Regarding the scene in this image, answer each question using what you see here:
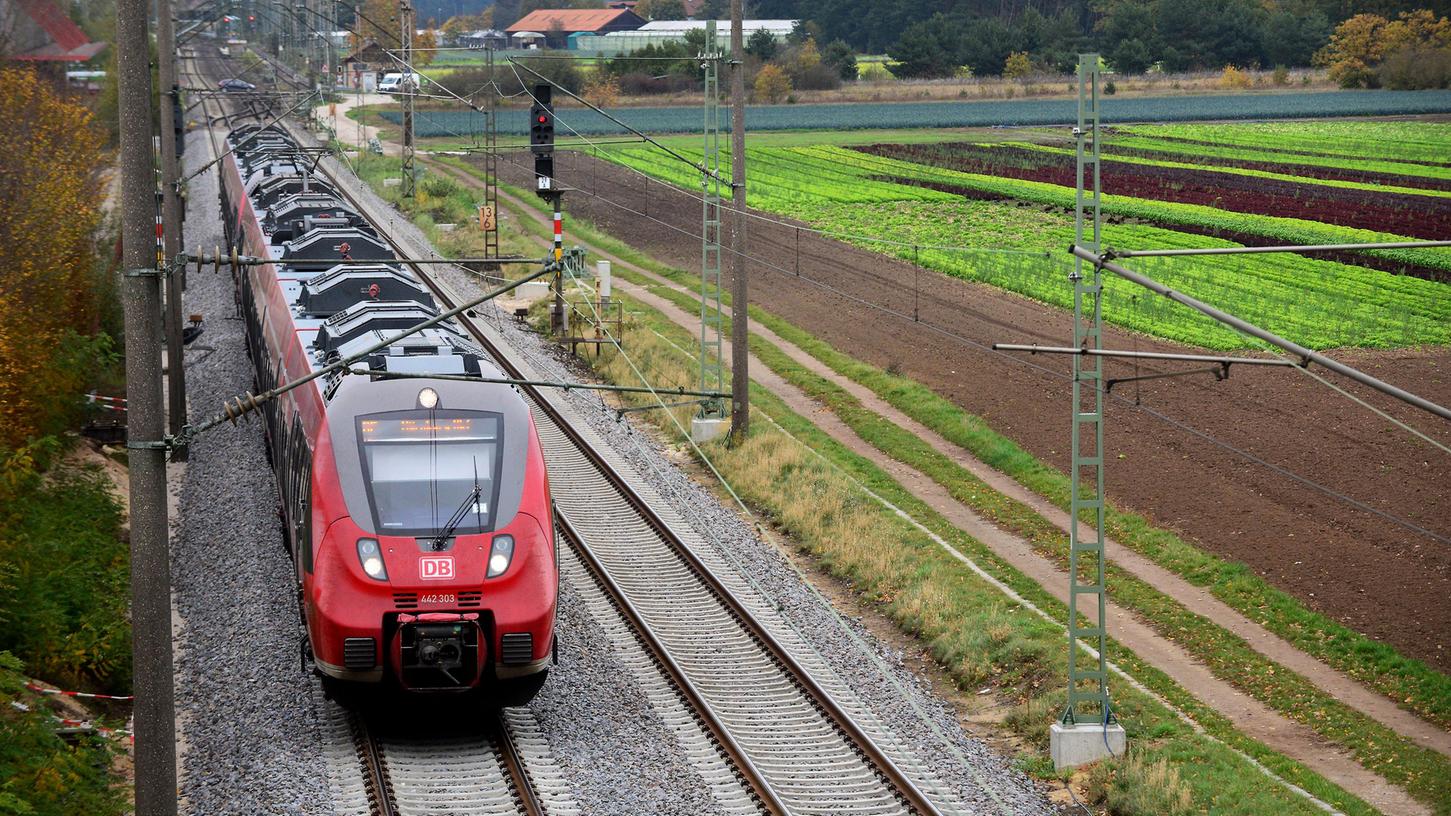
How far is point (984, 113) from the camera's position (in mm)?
115375

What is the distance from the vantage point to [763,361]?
1538 inches

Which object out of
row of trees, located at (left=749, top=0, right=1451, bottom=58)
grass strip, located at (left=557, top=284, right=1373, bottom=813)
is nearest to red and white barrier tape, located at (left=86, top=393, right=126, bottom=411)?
grass strip, located at (left=557, top=284, right=1373, bottom=813)

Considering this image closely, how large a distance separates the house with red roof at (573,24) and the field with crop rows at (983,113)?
48.9 m

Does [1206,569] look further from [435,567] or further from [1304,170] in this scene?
[1304,170]

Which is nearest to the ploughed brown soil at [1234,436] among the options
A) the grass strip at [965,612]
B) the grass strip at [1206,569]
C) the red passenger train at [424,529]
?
the grass strip at [1206,569]

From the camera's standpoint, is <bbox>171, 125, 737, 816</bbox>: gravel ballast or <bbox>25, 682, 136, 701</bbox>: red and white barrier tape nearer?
<bbox>171, 125, 737, 816</bbox>: gravel ballast

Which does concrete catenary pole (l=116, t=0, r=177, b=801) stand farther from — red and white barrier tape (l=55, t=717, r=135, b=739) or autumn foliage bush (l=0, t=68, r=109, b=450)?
autumn foliage bush (l=0, t=68, r=109, b=450)

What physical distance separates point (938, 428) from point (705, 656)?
49.2 ft

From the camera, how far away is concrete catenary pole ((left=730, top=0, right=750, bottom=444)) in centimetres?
2716

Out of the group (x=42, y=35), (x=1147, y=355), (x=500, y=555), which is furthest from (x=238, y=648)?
(x=42, y=35)

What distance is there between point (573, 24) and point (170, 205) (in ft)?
500

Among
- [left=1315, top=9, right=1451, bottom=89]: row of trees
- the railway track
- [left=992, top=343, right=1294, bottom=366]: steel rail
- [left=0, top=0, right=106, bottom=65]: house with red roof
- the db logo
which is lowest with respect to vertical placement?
the railway track

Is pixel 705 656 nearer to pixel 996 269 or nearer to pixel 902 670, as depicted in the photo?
pixel 902 670

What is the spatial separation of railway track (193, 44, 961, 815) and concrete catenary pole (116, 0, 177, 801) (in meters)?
2.87
